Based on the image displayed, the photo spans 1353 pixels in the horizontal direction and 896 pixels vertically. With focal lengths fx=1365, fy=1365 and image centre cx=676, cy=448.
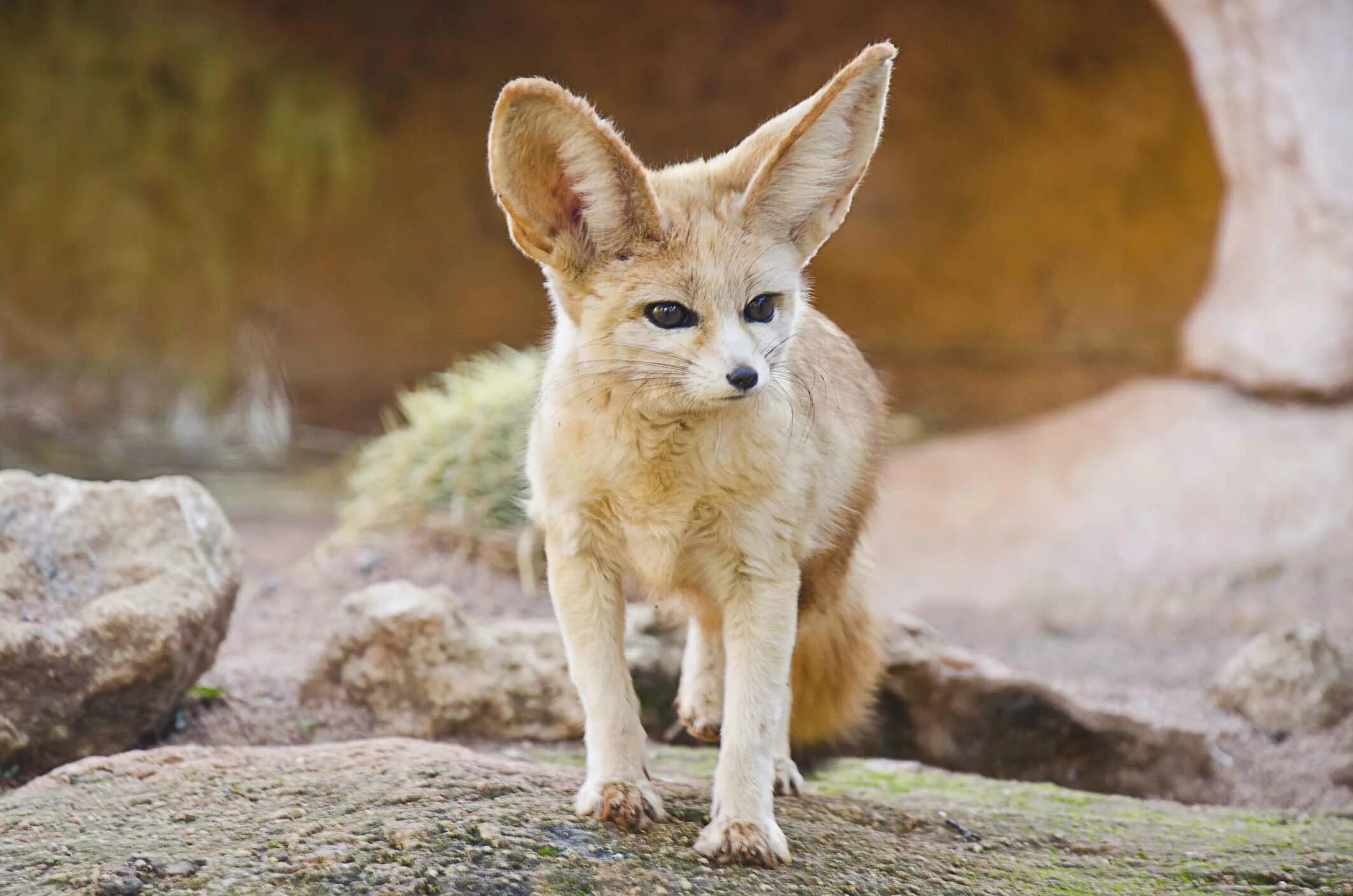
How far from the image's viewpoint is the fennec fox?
102 inches

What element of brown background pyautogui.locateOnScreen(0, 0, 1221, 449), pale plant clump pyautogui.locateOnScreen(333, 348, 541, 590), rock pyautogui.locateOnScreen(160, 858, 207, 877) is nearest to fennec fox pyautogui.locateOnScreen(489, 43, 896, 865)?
rock pyautogui.locateOnScreen(160, 858, 207, 877)

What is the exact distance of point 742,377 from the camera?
250 centimetres

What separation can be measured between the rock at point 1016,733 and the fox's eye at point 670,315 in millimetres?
1914

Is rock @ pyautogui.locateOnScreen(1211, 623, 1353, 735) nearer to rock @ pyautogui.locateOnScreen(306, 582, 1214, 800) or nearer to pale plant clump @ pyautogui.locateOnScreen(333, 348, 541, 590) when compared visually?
rock @ pyautogui.locateOnScreen(306, 582, 1214, 800)

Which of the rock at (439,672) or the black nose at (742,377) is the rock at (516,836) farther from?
the black nose at (742,377)

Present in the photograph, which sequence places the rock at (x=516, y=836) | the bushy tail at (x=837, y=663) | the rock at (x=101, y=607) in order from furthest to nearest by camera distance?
the bushy tail at (x=837, y=663) < the rock at (x=101, y=607) < the rock at (x=516, y=836)

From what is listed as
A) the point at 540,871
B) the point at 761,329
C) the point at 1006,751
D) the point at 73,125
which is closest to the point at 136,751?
the point at 540,871

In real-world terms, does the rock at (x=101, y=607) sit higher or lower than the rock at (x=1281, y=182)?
lower

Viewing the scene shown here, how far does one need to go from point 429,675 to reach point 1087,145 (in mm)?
6830

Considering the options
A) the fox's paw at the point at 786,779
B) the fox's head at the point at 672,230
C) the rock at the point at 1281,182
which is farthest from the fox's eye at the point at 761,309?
the rock at the point at 1281,182

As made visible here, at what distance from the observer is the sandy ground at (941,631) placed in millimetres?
3885

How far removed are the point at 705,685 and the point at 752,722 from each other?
1.81ft

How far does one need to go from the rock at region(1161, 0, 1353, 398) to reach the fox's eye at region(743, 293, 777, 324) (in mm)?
4234

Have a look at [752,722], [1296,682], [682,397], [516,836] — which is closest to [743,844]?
[752,722]
